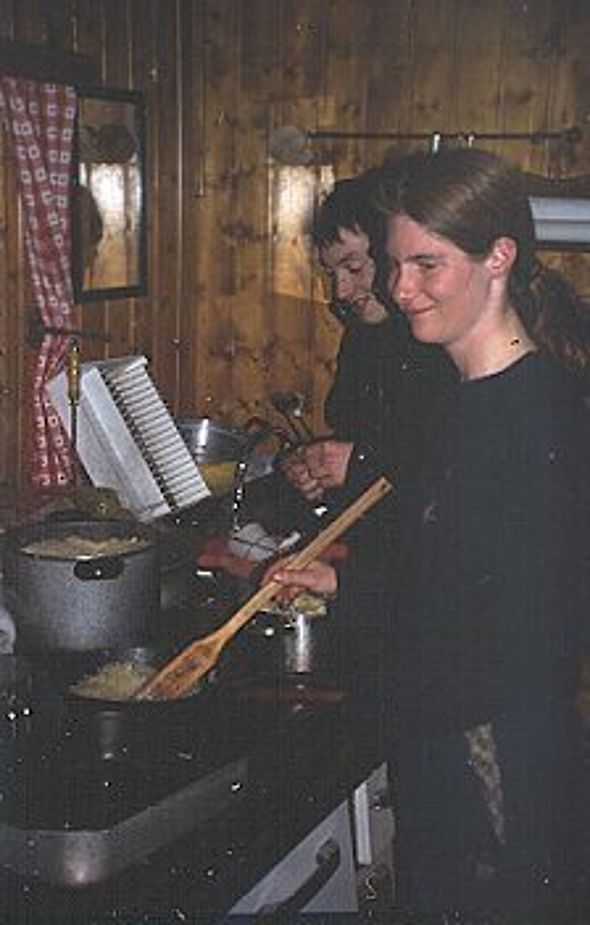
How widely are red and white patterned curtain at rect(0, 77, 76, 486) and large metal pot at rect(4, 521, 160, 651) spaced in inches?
29.4

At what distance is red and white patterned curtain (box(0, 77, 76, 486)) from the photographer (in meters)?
1.77

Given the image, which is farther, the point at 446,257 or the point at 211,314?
the point at 211,314

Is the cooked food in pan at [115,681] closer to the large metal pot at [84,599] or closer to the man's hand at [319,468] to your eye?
the large metal pot at [84,599]

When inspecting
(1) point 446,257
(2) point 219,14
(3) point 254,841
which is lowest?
(3) point 254,841

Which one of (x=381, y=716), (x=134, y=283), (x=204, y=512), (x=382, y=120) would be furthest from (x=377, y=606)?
(x=382, y=120)

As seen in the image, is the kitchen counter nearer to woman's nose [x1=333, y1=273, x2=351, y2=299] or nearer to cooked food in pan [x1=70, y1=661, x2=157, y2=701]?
cooked food in pan [x1=70, y1=661, x2=157, y2=701]

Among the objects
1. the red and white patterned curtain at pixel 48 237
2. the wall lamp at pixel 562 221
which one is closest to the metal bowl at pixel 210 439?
the red and white patterned curtain at pixel 48 237

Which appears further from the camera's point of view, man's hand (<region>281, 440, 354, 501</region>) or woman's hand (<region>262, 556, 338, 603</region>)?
man's hand (<region>281, 440, 354, 501</region>)

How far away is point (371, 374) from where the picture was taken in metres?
1.73

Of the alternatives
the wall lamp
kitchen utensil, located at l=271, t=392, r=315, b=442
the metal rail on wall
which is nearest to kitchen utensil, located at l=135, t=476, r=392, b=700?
kitchen utensil, located at l=271, t=392, r=315, b=442

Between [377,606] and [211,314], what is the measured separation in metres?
1.30

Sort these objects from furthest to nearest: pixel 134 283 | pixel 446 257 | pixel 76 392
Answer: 1. pixel 134 283
2. pixel 76 392
3. pixel 446 257

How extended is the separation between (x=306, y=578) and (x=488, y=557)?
194 mm

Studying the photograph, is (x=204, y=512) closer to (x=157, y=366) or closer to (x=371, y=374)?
(x=371, y=374)
